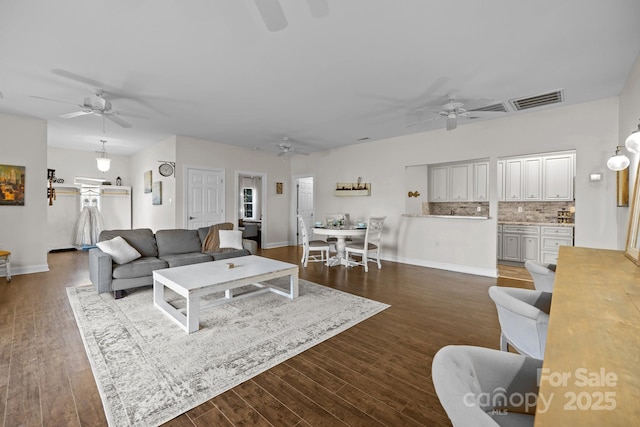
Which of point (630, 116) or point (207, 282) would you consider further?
point (630, 116)

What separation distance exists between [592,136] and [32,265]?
9.06 meters

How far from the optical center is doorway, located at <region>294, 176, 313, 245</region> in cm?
851

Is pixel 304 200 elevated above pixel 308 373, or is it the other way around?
pixel 304 200

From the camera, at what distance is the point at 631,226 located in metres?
2.00

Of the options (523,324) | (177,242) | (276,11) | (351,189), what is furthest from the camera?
(351,189)

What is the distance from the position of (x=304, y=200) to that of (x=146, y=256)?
16.6 ft

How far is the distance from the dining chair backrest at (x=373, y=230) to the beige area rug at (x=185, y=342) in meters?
1.72

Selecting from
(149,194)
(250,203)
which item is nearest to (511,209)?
(250,203)

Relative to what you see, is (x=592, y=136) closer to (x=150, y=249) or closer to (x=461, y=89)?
(x=461, y=89)

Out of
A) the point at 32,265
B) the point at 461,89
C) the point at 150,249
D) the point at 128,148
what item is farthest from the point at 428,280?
the point at 128,148

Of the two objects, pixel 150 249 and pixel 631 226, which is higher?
pixel 631 226

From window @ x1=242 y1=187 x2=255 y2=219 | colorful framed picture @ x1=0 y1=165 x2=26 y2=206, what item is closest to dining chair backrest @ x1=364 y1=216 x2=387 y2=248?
window @ x1=242 y1=187 x2=255 y2=219

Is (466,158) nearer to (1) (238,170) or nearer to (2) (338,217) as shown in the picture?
(2) (338,217)

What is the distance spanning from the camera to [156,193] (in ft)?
22.5
